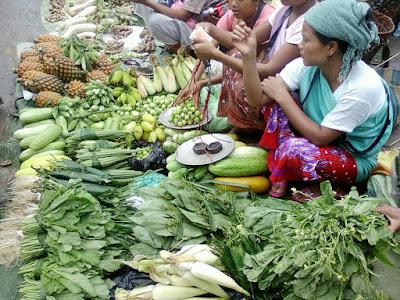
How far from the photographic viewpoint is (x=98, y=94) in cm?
425

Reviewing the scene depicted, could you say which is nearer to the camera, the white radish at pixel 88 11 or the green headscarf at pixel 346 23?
the green headscarf at pixel 346 23

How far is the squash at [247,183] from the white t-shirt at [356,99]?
0.71 meters

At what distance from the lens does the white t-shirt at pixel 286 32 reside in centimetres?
301

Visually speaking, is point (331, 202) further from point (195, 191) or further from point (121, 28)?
point (121, 28)

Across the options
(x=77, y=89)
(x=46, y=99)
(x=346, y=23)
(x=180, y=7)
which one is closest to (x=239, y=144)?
(x=346, y=23)

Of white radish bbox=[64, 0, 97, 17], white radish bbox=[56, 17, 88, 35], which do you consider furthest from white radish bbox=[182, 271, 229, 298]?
white radish bbox=[64, 0, 97, 17]

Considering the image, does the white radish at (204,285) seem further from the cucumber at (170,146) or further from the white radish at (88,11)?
the white radish at (88,11)

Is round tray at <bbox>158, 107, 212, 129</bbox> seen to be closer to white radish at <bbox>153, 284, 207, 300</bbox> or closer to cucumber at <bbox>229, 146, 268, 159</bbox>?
cucumber at <bbox>229, 146, 268, 159</bbox>

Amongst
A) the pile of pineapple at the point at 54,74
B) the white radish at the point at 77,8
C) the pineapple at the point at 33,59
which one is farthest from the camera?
the white radish at the point at 77,8

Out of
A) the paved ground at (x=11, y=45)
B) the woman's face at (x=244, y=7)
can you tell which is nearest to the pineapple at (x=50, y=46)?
the paved ground at (x=11, y=45)

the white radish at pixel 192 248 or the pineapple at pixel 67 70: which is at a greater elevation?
the pineapple at pixel 67 70

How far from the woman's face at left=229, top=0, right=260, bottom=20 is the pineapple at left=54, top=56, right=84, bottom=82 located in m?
1.99

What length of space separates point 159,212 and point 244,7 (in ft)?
6.03

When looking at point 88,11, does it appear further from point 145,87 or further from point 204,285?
point 204,285
